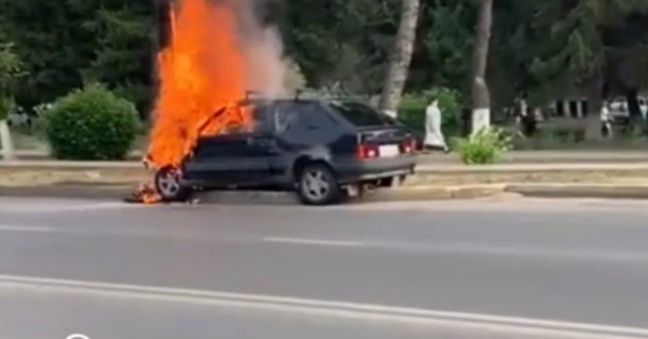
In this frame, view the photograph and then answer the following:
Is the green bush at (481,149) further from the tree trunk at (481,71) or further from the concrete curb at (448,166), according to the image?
the tree trunk at (481,71)

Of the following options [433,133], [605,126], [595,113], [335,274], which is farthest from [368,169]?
[605,126]

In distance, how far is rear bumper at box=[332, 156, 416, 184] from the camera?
64.6 feet

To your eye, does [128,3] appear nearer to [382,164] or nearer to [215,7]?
[215,7]

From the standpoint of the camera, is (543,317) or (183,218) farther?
(183,218)

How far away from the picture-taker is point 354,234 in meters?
15.4

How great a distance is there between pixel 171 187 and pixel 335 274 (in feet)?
34.1

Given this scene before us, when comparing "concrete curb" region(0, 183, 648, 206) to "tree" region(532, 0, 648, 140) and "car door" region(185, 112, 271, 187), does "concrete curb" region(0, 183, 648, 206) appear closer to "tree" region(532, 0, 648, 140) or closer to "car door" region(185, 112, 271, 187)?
"car door" region(185, 112, 271, 187)

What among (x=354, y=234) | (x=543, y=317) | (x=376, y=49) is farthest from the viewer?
(x=376, y=49)

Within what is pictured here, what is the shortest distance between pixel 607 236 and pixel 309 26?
3132 cm

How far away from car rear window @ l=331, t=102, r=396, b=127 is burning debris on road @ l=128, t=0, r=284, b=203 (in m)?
1.63

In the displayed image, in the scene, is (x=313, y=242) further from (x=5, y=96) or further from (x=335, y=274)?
(x=5, y=96)

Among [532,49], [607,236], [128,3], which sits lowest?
[607,236]

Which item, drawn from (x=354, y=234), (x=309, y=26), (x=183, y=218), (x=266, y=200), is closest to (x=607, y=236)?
(x=354, y=234)

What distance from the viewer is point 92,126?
1147 inches
